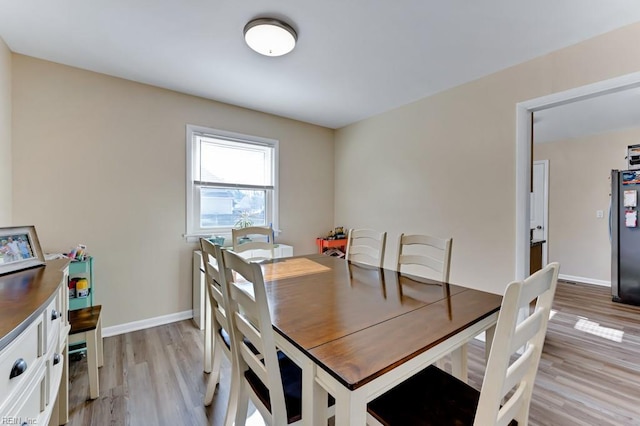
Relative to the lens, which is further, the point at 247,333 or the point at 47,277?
the point at 47,277

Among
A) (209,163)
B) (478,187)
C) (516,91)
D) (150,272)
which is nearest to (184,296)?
(150,272)

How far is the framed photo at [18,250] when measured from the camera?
125cm

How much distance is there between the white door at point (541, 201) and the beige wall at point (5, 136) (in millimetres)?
6680

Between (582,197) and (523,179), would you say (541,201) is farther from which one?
(523,179)

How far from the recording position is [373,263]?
2.29 meters

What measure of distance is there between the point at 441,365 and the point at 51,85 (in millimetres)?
3946

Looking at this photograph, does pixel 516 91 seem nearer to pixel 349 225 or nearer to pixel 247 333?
pixel 349 225

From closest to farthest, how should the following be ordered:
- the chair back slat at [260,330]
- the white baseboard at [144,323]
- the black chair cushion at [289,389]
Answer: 1. the chair back slat at [260,330]
2. the black chair cushion at [289,389]
3. the white baseboard at [144,323]

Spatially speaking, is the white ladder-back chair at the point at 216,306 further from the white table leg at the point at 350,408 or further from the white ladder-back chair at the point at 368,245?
the white ladder-back chair at the point at 368,245

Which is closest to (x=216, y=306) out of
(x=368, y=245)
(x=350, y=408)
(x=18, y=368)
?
(x=18, y=368)

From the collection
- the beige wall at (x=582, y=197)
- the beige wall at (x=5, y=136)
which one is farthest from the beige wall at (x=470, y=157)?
the beige wall at (x=5, y=136)

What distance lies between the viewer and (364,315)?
3.82 ft

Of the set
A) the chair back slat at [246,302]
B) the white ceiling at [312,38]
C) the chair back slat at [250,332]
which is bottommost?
the chair back slat at [250,332]

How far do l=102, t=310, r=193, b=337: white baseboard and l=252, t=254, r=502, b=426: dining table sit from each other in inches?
71.2
